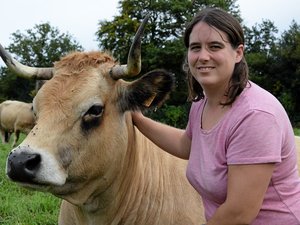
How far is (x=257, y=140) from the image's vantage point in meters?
3.37

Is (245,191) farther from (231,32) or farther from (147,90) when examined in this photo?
(147,90)

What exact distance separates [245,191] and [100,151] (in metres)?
1.32

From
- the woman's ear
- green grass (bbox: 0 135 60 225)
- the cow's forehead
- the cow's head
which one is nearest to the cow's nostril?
the cow's head

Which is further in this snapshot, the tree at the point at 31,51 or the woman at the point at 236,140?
the tree at the point at 31,51

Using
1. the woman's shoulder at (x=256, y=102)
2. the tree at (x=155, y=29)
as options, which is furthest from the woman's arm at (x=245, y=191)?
the tree at (x=155, y=29)

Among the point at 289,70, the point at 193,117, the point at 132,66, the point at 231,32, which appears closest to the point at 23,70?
the point at 132,66

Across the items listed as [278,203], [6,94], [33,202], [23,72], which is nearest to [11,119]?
[33,202]

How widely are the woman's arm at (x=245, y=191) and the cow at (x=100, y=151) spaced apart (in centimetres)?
121

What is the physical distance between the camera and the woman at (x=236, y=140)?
3396 mm

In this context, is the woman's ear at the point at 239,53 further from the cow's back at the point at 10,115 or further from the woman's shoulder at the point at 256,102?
the cow's back at the point at 10,115

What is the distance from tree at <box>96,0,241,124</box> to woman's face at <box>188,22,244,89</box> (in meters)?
37.8

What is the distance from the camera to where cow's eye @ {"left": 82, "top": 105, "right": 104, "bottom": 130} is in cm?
405

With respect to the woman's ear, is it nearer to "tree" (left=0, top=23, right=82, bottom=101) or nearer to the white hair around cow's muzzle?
the white hair around cow's muzzle

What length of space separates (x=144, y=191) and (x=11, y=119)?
22.6m
